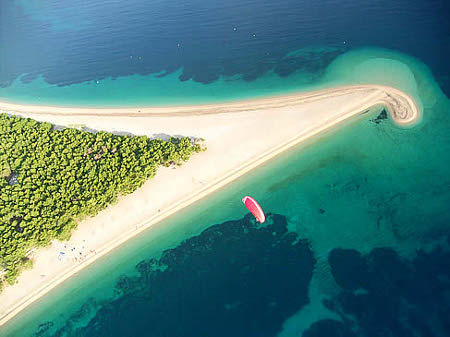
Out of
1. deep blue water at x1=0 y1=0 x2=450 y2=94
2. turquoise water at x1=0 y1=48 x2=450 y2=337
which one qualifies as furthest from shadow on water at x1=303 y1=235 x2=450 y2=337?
deep blue water at x1=0 y1=0 x2=450 y2=94

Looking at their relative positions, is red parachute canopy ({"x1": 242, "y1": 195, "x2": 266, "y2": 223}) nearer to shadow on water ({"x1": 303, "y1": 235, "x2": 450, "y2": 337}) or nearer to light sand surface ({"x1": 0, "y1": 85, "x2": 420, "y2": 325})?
light sand surface ({"x1": 0, "y1": 85, "x2": 420, "y2": 325})

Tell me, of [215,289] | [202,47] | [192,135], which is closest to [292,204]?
[215,289]

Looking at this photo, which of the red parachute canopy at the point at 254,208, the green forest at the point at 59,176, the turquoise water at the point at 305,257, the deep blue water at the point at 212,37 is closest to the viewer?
the turquoise water at the point at 305,257

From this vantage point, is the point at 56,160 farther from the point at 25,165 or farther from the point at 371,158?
the point at 371,158

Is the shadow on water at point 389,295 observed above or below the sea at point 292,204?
below

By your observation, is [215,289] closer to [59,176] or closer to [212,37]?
[59,176]

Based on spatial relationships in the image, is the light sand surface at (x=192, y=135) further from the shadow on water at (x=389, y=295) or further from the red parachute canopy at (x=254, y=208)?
the shadow on water at (x=389, y=295)

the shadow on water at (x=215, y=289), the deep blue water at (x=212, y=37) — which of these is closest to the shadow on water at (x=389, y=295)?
the shadow on water at (x=215, y=289)

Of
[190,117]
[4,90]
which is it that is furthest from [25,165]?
[4,90]
